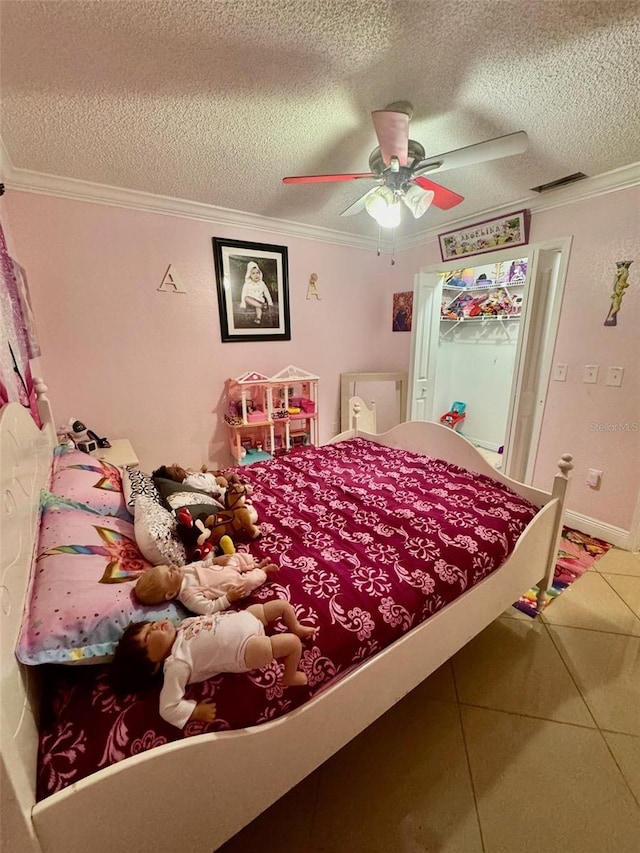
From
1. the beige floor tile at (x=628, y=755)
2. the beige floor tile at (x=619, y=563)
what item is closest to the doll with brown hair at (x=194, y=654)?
the beige floor tile at (x=628, y=755)

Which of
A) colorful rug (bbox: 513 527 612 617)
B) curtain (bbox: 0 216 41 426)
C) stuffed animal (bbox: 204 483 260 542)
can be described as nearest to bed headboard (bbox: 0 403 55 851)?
curtain (bbox: 0 216 41 426)

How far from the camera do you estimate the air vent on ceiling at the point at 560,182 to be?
2.22 meters

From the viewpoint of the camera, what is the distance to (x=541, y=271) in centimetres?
269

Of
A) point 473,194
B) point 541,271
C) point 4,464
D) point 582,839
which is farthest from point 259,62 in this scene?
point 582,839

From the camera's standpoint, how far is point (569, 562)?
7.50 ft

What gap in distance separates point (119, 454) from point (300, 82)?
224cm

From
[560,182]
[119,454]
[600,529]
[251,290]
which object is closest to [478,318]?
[560,182]

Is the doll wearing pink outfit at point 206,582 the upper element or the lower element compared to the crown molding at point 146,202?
lower

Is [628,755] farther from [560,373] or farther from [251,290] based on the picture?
[251,290]

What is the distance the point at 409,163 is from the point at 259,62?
0.80 meters

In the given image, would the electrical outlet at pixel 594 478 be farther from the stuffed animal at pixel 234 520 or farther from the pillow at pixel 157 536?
the pillow at pixel 157 536

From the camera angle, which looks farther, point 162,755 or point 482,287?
point 482,287

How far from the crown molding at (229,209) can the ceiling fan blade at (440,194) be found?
115 cm

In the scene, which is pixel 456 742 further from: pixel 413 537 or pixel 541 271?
pixel 541 271
